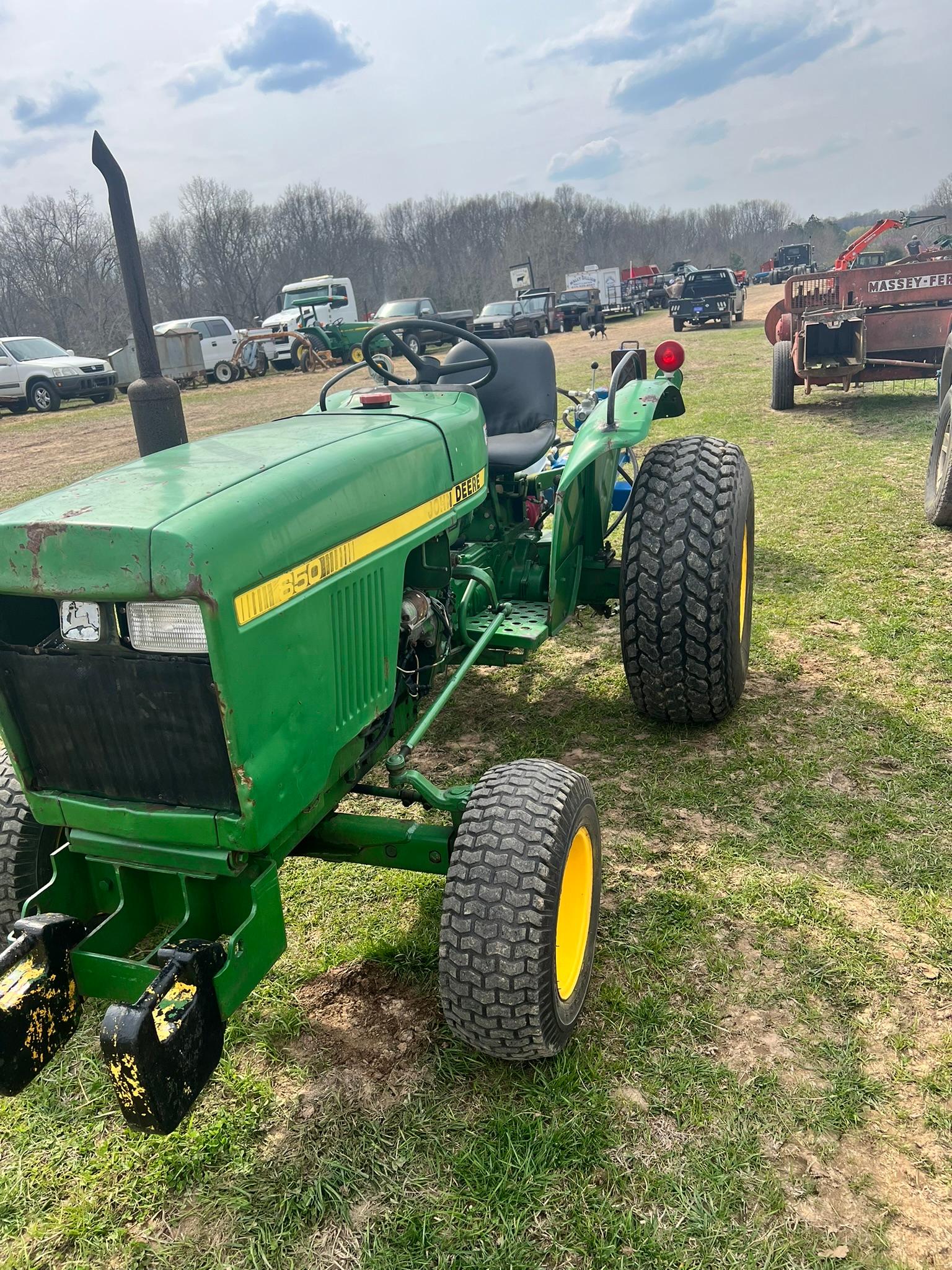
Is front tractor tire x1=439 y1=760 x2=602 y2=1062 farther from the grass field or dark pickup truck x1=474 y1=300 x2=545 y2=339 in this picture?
dark pickup truck x1=474 y1=300 x2=545 y2=339

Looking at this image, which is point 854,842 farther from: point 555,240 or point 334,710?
point 555,240

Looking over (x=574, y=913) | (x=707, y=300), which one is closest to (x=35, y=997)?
(x=574, y=913)

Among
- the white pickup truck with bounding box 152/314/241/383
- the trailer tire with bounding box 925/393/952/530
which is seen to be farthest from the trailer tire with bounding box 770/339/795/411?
the white pickup truck with bounding box 152/314/241/383

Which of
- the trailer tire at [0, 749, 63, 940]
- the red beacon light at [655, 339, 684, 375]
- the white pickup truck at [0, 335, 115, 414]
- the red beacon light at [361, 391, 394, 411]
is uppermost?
the red beacon light at [361, 391, 394, 411]

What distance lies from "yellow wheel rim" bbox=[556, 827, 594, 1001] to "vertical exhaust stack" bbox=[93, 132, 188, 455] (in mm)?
3811

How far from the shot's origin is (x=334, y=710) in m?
2.14

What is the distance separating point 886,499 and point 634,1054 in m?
5.15

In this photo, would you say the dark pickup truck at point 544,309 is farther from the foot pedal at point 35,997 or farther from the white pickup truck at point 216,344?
the foot pedal at point 35,997

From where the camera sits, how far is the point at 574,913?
238 cm

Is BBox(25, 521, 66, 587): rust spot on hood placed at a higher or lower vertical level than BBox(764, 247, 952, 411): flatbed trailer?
higher

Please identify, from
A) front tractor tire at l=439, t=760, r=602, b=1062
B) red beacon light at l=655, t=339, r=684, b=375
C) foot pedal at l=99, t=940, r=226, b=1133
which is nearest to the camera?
foot pedal at l=99, t=940, r=226, b=1133

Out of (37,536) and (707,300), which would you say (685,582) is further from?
(707,300)

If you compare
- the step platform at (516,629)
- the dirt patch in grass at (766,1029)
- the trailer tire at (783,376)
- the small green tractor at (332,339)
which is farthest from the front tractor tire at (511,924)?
the small green tractor at (332,339)

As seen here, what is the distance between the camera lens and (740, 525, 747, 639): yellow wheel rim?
3.55 meters
